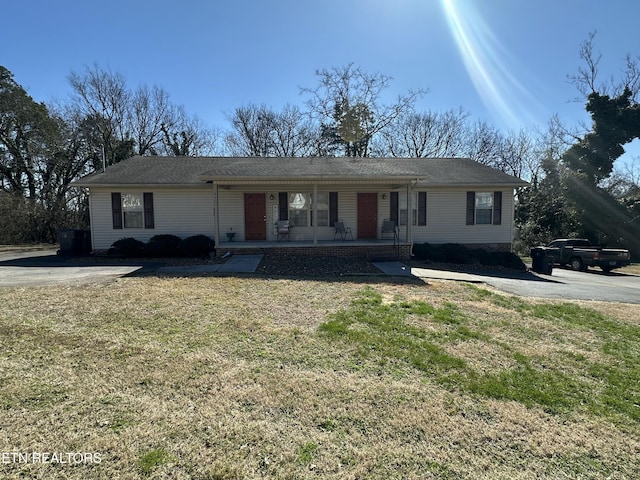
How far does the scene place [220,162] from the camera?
16234 mm

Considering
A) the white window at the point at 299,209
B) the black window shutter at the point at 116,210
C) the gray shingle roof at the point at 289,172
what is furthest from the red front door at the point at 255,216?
the black window shutter at the point at 116,210

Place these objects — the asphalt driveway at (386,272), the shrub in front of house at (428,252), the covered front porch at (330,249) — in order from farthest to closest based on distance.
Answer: the shrub in front of house at (428,252)
the covered front porch at (330,249)
the asphalt driveway at (386,272)

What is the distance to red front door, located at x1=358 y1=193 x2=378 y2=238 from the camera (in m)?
14.0

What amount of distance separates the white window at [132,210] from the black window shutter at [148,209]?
4.8 inches

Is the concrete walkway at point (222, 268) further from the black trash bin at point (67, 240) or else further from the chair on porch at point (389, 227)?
the black trash bin at point (67, 240)

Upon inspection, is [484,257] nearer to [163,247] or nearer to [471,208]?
[471,208]

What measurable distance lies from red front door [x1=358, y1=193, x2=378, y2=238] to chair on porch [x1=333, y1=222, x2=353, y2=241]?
468mm

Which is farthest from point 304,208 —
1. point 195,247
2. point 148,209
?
point 148,209

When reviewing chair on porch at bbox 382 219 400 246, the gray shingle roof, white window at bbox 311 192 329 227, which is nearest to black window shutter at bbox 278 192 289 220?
the gray shingle roof

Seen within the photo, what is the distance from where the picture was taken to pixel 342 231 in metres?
13.6

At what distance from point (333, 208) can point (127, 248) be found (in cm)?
770

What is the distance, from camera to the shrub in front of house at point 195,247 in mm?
12359

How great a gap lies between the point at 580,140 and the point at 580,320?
21.4 meters

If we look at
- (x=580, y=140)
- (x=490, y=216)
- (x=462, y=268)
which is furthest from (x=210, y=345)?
(x=580, y=140)
